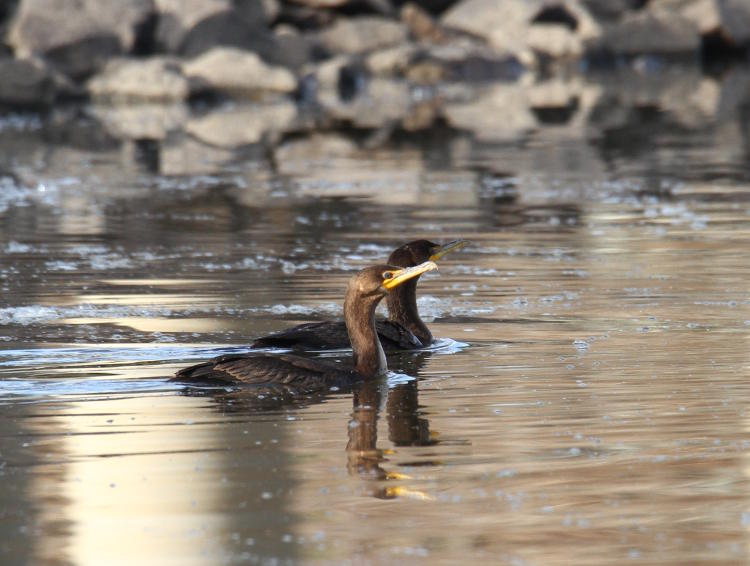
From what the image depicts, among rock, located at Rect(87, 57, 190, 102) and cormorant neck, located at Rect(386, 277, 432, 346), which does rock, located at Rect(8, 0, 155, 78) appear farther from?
cormorant neck, located at Rect(386, 277, 432, 346)

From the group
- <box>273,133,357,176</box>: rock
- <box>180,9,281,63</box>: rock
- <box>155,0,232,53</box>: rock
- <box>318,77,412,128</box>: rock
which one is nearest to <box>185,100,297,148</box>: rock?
<box>273,133,357,176</box>: rock

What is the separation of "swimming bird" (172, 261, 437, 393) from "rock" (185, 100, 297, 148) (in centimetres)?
1699

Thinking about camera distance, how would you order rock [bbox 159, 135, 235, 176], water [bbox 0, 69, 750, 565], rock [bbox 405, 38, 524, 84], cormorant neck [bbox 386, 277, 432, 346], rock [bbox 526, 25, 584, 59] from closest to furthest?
water [bbox 0, 69, 750, 565] → cormorant neck [bbox 386, 277, 432, 346] → rock [bbox 159, 135, 235, 176] → rock [bbox 405, 38, 524, 84] → rock [bbox 526, 25, 584, 59]

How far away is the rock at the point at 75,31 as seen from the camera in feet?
137

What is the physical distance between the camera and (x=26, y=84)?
126 ft

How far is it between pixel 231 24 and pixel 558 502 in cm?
3726

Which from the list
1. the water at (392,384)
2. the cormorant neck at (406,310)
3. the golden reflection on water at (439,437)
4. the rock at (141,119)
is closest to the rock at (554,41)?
the rock at (141,119)

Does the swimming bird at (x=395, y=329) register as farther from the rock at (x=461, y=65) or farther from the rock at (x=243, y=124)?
the rock at (x=461, y=65)

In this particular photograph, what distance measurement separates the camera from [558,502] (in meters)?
6.71

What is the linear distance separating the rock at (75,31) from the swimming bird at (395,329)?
104 ft

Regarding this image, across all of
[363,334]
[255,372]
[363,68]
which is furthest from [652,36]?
[255,372]

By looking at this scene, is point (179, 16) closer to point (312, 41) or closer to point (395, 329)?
point (312, 41)

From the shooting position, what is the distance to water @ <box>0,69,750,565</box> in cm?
643

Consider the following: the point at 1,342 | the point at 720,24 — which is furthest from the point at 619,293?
the point at 720,24
